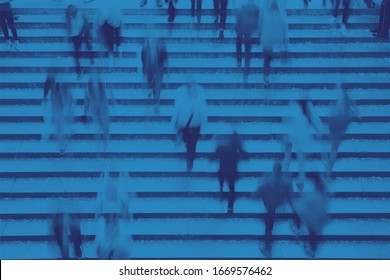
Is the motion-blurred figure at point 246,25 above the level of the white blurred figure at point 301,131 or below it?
above

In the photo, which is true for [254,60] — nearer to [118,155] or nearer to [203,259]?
[118,155]

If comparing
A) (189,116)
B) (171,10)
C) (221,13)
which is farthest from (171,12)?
(189,116)

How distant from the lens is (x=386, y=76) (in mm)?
8586

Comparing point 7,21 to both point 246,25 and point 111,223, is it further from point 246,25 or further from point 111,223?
point 111,223

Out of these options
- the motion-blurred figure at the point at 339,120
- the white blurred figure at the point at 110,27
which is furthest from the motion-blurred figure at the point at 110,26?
the motion-blurred figure at the point at 339,120

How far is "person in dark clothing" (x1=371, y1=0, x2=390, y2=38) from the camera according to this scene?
28.7ft

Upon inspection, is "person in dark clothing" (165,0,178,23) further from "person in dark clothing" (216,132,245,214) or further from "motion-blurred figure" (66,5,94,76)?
"person in dark clothing" (216,132,245,214)

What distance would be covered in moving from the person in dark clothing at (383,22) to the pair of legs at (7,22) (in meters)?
6.52

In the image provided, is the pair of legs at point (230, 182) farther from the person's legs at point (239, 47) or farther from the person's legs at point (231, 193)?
the person's legs at point (239, 47)

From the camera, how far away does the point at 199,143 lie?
790 cm

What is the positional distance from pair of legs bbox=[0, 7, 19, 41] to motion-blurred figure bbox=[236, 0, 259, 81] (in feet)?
13.2

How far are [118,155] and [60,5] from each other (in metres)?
3.74

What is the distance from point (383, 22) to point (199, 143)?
4.09 meters

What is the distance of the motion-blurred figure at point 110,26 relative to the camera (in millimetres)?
8398
